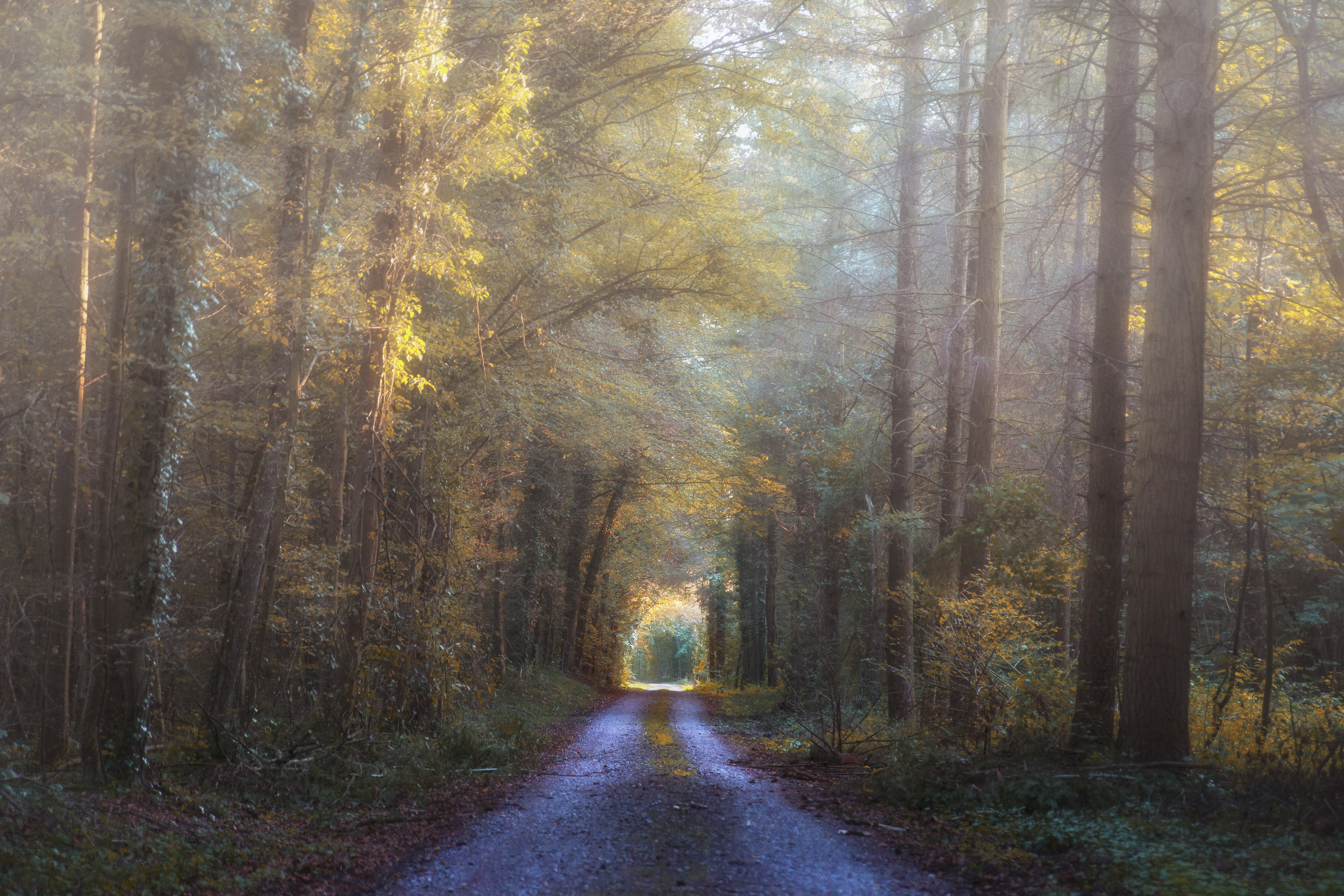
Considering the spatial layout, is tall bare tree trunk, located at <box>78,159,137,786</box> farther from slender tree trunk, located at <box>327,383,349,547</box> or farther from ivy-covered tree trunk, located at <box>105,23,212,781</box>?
slender tree trunk, located at <box>327,383,349,547</box>

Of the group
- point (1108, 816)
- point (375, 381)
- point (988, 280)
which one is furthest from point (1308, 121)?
point (375, 381)

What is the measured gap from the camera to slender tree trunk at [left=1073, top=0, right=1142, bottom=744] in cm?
832

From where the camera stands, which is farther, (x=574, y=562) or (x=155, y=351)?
(x=574, y=562)

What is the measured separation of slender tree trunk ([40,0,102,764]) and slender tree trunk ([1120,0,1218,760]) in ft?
36.0

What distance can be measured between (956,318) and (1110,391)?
3.52 meters

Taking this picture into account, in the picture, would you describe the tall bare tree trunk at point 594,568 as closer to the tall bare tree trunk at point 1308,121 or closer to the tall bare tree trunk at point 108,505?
the tall bare tree trunk at point 108,505

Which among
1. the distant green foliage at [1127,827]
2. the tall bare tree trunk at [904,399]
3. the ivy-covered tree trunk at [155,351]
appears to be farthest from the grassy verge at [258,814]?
the tall bare tree trunk at [904,399]

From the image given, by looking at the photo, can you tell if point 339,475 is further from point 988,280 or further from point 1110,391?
point 988,280

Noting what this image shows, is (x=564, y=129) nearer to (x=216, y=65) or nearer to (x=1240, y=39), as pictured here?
(x=216, y=65)

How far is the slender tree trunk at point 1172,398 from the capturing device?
7.26 metres

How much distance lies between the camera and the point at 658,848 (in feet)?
A: 20.9

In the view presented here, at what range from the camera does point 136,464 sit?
25.4ft

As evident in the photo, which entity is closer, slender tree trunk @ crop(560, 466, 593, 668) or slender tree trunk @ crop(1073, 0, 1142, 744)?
slender tree trunk @ crop(1073, 0, 1142, 744)

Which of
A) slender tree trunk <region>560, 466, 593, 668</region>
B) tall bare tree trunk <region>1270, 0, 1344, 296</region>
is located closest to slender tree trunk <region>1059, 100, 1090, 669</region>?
tall bare tree trunk <region>1270, 0, 1344, 296</region>
